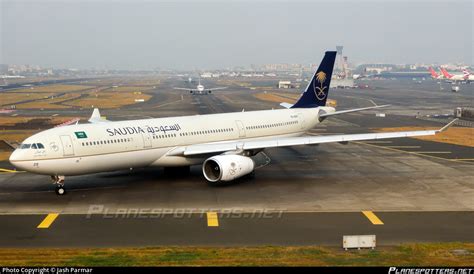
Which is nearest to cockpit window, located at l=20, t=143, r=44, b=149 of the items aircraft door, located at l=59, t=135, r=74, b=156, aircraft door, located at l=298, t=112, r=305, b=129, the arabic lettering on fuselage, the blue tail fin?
aircraft door, located at l=59, t=135, r=74, b=156

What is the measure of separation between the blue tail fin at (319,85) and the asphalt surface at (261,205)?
5.53 meters

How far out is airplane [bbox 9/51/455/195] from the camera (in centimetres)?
3188

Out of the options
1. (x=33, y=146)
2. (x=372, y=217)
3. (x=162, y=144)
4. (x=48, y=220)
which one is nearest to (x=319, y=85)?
(x=162, y=144)

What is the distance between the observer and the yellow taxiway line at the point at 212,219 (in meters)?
27.0

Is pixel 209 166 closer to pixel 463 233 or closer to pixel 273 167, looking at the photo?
pixel 273 167

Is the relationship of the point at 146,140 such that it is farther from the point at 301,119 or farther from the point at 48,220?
the point at 301,119

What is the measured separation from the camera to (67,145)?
106 feet

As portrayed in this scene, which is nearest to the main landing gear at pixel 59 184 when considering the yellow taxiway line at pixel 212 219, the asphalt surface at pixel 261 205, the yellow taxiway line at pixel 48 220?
the asphalt surface at pixel 261 205

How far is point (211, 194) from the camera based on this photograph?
3372cm

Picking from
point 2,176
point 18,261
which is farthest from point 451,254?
point 2,176

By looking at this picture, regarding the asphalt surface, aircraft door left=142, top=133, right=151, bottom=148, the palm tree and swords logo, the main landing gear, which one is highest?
the palm tree and swords logo

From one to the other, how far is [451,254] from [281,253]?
6943mm

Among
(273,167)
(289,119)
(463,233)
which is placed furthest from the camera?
(289,119)

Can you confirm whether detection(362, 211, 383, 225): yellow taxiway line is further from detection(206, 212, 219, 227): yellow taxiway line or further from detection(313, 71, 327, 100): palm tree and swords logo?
detection(313, 71, 327, 100): palm tree and swords logo
